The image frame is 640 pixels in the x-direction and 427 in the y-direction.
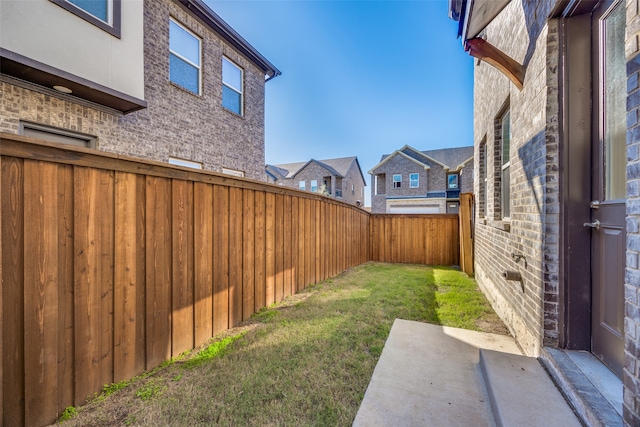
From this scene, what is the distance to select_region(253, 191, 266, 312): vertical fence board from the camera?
3.62m

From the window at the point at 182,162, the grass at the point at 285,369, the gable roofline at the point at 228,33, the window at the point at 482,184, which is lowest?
the grass at the point at 285,369

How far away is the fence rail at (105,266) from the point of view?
61.3 inches

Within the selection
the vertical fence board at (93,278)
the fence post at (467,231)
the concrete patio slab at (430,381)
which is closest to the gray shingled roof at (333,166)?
the fence post at (467,231)

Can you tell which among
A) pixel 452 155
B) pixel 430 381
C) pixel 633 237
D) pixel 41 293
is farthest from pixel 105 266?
pixel 452 155

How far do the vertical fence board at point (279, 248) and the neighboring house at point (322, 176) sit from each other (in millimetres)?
19986

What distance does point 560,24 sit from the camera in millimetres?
1997

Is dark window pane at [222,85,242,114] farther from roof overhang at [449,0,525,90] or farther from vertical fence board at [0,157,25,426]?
vertical fence board at [0,157,25,426]

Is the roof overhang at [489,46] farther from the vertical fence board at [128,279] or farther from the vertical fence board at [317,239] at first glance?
the vertical fence board at [128,279]

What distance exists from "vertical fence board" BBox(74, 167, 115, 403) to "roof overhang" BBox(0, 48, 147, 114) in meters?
2.99

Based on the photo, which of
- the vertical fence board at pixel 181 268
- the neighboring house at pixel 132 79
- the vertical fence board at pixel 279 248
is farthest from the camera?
the vertical fence board at pixel 279 248

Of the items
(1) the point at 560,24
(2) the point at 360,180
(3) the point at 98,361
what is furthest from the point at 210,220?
(2) the point at 360,180

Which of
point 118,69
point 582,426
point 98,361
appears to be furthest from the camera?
point 118,69

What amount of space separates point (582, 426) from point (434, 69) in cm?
1445

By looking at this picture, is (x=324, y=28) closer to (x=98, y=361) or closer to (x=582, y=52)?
(x=582, y=52)
